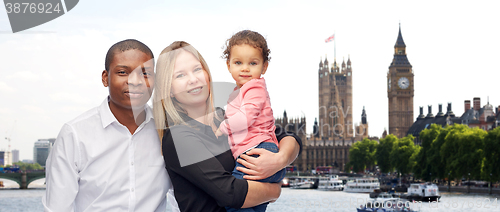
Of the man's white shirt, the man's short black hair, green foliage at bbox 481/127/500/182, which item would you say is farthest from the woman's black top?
green foliage at bbox 481/127/500/182

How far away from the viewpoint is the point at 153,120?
11.0 ft

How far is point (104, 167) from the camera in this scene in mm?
3229

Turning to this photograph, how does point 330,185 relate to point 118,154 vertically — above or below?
below

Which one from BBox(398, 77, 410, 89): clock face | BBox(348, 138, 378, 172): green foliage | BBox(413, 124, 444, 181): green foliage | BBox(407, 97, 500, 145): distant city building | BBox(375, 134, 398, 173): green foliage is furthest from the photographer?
BBox(398, 77, 410, 89): clock face

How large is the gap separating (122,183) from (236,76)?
0.94 m

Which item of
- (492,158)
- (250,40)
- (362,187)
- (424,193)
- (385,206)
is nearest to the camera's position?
(250,40)

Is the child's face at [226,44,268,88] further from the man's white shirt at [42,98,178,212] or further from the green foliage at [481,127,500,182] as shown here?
the green foliage at [481,127,500,182]

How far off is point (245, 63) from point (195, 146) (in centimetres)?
77

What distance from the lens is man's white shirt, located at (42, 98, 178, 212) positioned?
310 cm

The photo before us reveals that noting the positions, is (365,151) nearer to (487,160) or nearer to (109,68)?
(487,160)

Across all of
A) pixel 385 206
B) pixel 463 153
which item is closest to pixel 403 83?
pixel 463 153

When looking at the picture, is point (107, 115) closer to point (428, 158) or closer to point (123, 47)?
point (123, 47)

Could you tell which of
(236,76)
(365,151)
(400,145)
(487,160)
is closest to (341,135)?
(365,151)

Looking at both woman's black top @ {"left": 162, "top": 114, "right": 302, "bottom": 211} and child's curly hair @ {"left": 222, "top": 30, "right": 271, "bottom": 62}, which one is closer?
woman's black top @ {"left": 162, "top": 114, "right": 302, "bottom": 211}
